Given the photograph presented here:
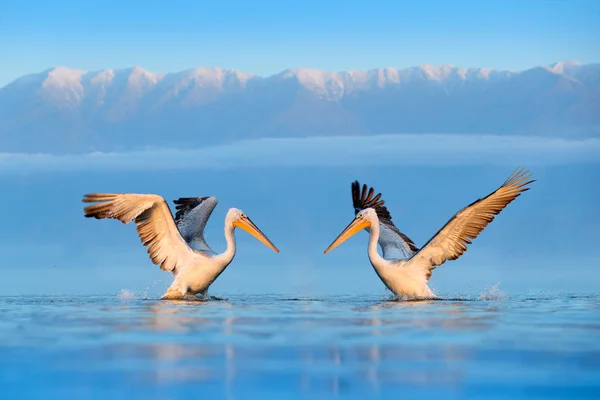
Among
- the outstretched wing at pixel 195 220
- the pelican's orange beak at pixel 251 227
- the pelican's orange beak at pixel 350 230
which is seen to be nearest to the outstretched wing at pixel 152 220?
the outstretched wing at pixel 195 220

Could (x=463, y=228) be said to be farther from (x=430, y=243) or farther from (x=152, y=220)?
(x=152, y=220)

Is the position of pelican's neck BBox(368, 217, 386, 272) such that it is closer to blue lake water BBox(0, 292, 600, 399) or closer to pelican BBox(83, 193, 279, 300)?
blue lake water BBox(0, 292, 600, 399)

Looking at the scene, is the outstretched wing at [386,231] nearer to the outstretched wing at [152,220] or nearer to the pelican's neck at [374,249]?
the pelican's neck at [374,249]

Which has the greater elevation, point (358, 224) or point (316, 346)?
point (358, 224)

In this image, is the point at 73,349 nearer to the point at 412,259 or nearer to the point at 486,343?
the point at 486,343

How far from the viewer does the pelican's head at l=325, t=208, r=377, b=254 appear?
1605 centimetres

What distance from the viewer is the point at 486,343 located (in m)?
9.55

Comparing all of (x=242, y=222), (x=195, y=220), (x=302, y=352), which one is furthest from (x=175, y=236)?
(x=302, y=352)

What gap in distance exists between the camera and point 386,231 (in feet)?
56.7

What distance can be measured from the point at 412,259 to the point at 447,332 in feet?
14.7

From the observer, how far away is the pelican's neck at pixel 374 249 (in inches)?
598

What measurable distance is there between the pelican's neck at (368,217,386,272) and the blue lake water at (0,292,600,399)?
3.55ft

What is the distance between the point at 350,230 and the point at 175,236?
9.67ft

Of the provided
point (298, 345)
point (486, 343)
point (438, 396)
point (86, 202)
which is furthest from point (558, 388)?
point (86, 202)
